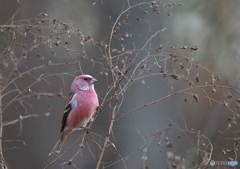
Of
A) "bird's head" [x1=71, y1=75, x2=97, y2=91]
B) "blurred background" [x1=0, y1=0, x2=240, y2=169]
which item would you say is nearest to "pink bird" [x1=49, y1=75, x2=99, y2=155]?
"bird's head" [x1=71, y1=75, x2=97, y2=91]

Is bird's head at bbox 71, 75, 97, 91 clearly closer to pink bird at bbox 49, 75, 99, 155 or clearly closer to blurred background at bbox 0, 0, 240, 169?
pink bird at bbox 49, 75, 99, 155

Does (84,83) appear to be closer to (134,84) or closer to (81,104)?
(81,104)

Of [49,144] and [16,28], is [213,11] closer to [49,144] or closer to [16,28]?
[49,144]

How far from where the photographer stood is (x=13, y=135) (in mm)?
9922

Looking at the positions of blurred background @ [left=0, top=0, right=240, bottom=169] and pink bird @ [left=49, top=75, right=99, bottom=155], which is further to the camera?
blurred background @ [left=0, top=0, right=240, bottom=169]

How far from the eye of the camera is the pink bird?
5062 millimetres

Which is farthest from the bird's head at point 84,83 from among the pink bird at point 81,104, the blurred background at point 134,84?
the blurred background at point 134,84

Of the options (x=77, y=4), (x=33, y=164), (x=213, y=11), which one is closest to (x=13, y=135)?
(x=33, y=164)

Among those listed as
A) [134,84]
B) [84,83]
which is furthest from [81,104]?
[134,84]

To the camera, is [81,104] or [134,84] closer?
[81,104]

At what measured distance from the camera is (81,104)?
202 inches

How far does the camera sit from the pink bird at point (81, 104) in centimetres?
506

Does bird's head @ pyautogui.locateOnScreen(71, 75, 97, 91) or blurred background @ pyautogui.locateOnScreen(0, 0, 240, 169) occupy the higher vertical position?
bird's head @ pyautogui.locateOnScreen(71, 75, 97, 91)

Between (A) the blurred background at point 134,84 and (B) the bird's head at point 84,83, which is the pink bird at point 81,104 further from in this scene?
(A) the blurred background at point 134,84
